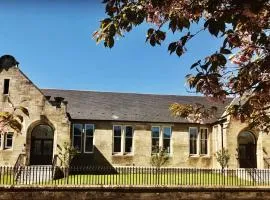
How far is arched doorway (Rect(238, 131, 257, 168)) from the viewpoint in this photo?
112 feet

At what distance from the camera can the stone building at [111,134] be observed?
30.7 meters

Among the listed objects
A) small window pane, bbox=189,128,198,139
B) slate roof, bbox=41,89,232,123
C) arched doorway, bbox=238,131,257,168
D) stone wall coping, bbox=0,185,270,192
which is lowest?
stone wall coping, bbox=0,185,270,192

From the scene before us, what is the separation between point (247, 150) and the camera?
3434 centimetres

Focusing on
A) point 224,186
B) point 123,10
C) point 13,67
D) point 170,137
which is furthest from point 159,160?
point 123,10

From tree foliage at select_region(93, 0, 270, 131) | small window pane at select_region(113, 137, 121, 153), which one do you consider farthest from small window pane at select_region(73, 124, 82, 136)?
tree foliage at select_region(93, 0, 270, 131)

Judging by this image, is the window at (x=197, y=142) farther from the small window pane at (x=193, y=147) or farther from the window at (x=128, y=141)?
the window at (x=128, y=141)

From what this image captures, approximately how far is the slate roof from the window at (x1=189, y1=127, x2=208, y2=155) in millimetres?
1255

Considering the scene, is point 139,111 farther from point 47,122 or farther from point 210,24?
point 210,24

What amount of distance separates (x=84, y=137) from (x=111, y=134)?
7.61ft

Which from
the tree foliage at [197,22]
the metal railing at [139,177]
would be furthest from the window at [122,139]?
the tree foliage at [197,22]

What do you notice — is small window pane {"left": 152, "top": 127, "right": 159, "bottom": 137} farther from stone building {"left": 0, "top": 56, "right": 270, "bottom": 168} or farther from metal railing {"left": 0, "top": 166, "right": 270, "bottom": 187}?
metal railing {"left": 0, "top": 166, "right": 270, "bottom": 187}

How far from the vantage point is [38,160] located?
106 ft

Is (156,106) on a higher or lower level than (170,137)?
higher

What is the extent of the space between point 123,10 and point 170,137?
30.5 metres
